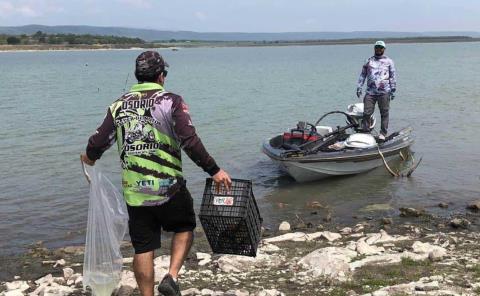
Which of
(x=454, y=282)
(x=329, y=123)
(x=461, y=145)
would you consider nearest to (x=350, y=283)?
(x=454, y=282)

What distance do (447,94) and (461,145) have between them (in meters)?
16.2

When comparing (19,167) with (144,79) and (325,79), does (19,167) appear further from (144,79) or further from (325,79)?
(325,79)

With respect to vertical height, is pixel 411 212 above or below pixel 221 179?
below

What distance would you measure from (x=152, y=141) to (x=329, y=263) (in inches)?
103

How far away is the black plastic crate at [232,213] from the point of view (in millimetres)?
4672

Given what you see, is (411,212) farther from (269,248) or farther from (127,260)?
(127,260)

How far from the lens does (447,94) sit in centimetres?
3144

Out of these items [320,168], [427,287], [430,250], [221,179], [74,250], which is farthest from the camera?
[320,168]

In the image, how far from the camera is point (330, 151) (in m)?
11.8

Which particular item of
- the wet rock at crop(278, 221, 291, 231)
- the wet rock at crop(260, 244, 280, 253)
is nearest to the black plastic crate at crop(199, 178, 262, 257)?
the wet rock at crop(260, 244, 280, 253)

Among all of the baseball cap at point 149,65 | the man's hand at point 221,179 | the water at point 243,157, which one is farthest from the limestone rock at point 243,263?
the water at point 243,157

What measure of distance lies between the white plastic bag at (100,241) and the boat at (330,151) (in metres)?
6.64

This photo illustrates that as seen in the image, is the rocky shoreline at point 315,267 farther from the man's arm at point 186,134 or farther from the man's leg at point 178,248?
the man's arm at point 186,134

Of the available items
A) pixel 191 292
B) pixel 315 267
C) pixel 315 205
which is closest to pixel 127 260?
pixel 191 292
